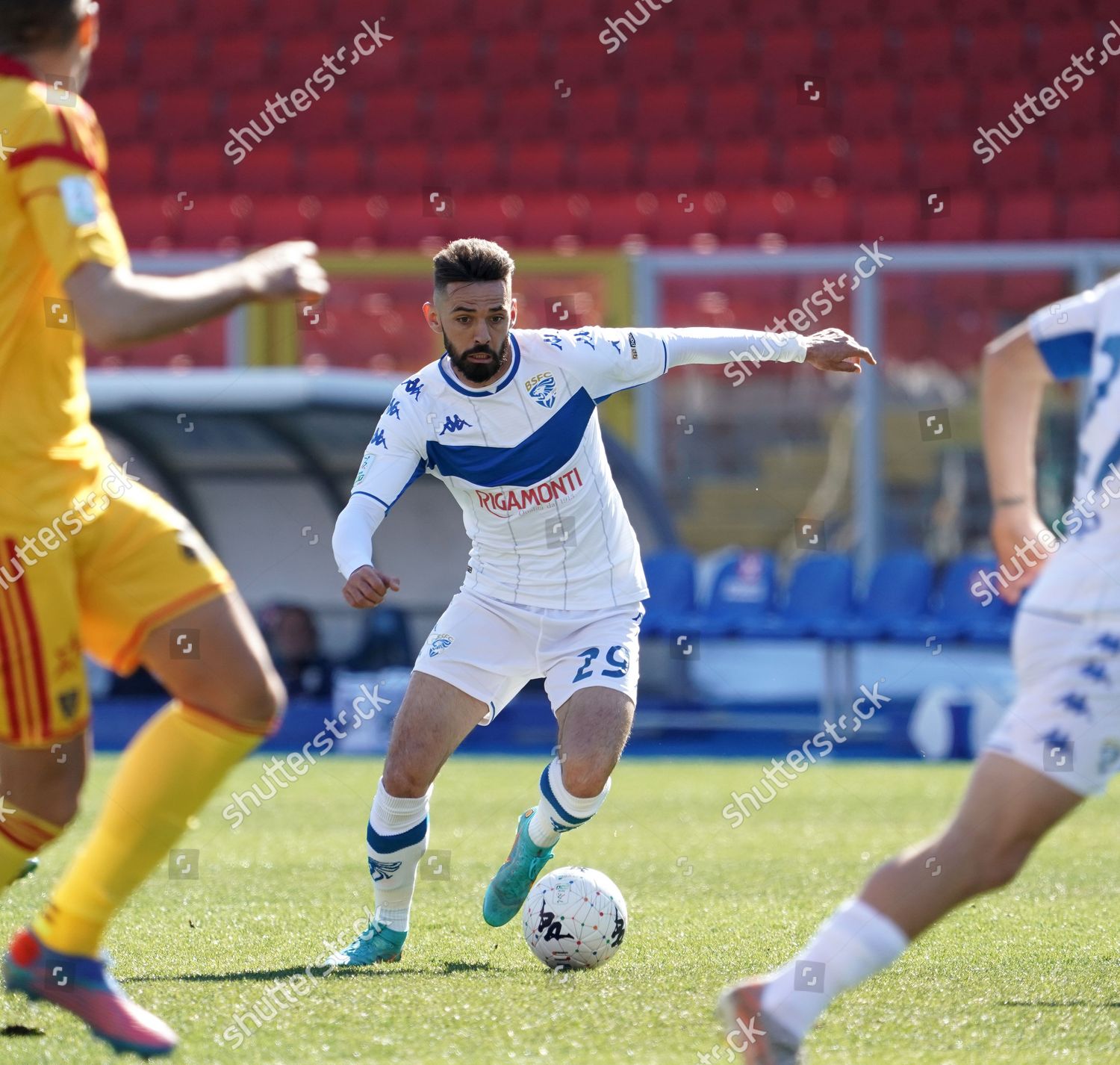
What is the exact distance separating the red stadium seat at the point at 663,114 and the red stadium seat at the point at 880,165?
5.61 feet

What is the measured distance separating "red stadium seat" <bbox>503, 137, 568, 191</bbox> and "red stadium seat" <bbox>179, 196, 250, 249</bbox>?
2529mm

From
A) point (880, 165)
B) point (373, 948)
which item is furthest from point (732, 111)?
point (373, 948)

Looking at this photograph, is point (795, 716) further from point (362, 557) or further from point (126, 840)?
point (126, 840)

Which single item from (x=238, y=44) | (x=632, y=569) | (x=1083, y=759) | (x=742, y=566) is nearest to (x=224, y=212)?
(x=238, y=44)

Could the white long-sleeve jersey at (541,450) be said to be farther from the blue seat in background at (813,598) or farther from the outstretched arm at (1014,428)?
the blue seat in background at (813,598)

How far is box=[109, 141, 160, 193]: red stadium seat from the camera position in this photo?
17.1 meters

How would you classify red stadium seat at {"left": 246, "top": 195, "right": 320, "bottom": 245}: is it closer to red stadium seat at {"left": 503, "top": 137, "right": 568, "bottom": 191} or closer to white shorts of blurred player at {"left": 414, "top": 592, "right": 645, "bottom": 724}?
red stadium seat at {"left": 503, "top": 137, "right": 568, "bottom": 191}

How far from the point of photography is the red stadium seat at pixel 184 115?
1780cm

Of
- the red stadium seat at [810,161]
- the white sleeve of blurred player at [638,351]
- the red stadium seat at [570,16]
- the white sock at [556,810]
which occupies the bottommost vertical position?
the white sock at [556,810]

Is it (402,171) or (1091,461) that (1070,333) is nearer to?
(1091,461)

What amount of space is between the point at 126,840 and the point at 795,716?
10.7 meters

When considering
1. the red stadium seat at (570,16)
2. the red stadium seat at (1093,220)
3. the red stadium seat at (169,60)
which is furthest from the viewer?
the red stadium seat at (169,60)

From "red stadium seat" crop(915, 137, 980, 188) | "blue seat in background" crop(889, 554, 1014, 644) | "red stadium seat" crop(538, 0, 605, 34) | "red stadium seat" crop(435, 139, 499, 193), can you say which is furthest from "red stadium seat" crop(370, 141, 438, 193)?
"blue seat in background" crop(889, 554, 1014, 644)

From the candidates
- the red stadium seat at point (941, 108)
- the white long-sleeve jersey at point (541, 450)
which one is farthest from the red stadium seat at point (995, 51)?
the white long-sleeve jersey at point (541, 450)
